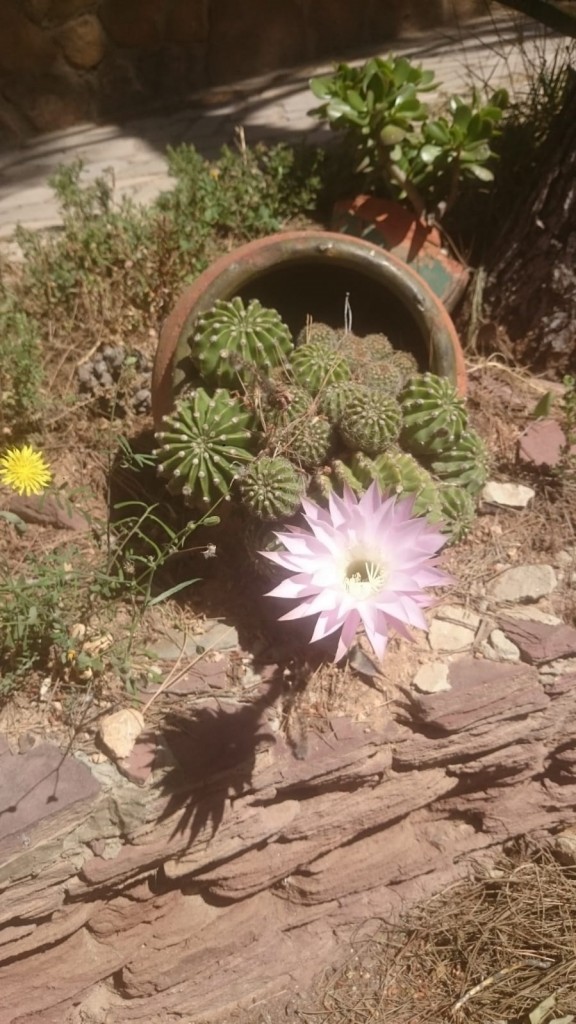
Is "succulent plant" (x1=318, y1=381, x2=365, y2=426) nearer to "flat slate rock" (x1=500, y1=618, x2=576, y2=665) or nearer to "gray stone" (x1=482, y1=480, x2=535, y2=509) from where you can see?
"gray stone" (x1=482, y1=480, x2=535, y2=509)

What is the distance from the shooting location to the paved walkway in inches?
155

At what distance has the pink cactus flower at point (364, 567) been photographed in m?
1.77

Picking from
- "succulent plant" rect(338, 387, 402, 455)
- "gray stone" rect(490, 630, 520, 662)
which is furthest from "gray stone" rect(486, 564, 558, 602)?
"succulent plant" rect(338, 387, 402, 455)

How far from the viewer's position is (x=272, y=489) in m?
2.09

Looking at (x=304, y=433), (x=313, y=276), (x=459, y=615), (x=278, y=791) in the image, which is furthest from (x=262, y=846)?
(x=313, y=276)

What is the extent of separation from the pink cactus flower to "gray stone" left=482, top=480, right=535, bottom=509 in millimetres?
993

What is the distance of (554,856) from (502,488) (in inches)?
51.6

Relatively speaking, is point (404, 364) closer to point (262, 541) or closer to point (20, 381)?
point (262, 541)

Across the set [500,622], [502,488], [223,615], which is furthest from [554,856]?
[223,615]

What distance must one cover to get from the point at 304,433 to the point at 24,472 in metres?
0.87

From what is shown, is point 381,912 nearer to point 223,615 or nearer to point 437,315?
point 223,615

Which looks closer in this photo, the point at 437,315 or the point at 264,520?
the point at 264,520

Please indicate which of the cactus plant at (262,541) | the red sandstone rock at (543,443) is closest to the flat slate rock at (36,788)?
the cactus plant at (262,541)

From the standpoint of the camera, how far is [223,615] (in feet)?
8.09
